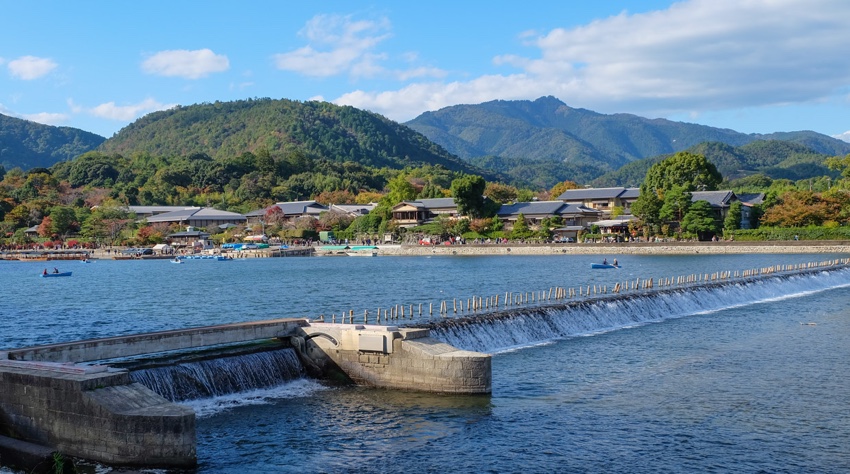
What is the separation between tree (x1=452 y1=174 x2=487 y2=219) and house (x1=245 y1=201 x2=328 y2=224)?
30.5 metres

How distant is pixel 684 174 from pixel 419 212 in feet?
142

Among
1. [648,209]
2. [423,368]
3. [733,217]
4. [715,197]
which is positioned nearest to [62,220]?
[648,209]

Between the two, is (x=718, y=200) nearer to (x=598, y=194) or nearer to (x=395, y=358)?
(x=598, y=194)

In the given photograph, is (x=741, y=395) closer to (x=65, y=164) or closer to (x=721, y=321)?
(x=721, y=321)

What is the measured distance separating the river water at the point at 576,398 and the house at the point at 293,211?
8865 centimetres

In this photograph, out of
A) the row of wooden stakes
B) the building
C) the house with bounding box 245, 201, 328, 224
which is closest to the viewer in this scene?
the row of wooden stakes

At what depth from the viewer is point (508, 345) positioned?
3108 centimetres

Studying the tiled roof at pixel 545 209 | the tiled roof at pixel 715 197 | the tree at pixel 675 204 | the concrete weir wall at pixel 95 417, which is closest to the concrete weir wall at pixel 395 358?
the concrete weir wall at pixel 95 417

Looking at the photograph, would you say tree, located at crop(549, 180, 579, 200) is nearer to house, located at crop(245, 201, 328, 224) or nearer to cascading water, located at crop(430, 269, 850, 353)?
house, located at crop(245, 201, 328, 224)

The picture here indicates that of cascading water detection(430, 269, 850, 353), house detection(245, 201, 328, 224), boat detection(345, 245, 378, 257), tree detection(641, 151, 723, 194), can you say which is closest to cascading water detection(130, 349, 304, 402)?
cascading water detection(430, 269, 850, 353)

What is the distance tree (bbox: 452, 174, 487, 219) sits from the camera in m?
118

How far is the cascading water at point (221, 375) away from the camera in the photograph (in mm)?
21016

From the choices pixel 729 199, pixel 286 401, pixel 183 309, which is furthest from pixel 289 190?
pixel 286 401

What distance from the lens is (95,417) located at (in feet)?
53.1
